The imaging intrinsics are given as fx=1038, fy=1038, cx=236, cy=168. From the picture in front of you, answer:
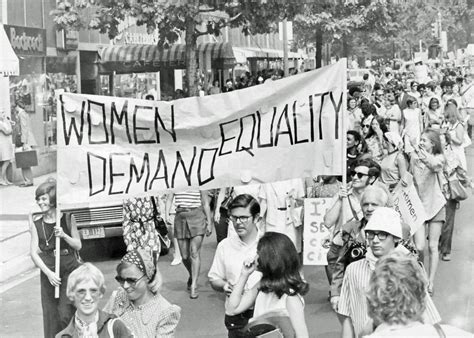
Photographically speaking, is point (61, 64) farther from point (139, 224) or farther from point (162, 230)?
point (139, 224)

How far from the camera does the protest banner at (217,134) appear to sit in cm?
758

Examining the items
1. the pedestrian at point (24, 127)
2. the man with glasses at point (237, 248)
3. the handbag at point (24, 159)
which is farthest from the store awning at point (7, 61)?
the man with glasses at point (237, 248)

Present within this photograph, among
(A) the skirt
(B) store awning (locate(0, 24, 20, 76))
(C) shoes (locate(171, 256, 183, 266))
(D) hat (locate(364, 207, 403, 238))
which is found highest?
(B) store awning (locate(0, 24, 20, 76))

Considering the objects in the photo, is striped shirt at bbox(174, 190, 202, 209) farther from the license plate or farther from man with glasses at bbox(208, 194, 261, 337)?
man with glasses at bbox(208, 194, 261, 337)

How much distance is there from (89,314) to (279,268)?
101 cm

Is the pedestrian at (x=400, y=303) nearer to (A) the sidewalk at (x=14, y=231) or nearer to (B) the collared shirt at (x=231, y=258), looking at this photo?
(B) the collared shirt at (x=231, y=258)

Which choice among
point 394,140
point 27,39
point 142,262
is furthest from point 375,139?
point 27,39

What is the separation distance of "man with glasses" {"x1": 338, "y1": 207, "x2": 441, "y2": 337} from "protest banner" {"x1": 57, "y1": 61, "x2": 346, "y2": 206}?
191 cm

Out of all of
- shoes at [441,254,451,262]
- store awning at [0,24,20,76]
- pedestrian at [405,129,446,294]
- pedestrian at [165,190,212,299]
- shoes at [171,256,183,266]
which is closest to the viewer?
pedestrian at [405,129,446,294]

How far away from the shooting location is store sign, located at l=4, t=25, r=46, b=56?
2408cm

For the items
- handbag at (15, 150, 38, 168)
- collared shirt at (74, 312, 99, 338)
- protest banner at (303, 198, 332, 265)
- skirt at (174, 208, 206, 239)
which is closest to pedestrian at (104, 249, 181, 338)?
collared shirt at (74, 312, 99, 338)

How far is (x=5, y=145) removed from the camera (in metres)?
21.5

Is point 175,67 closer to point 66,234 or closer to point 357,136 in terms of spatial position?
point 357,136

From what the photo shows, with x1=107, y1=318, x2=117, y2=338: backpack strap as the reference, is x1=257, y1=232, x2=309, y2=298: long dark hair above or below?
above
